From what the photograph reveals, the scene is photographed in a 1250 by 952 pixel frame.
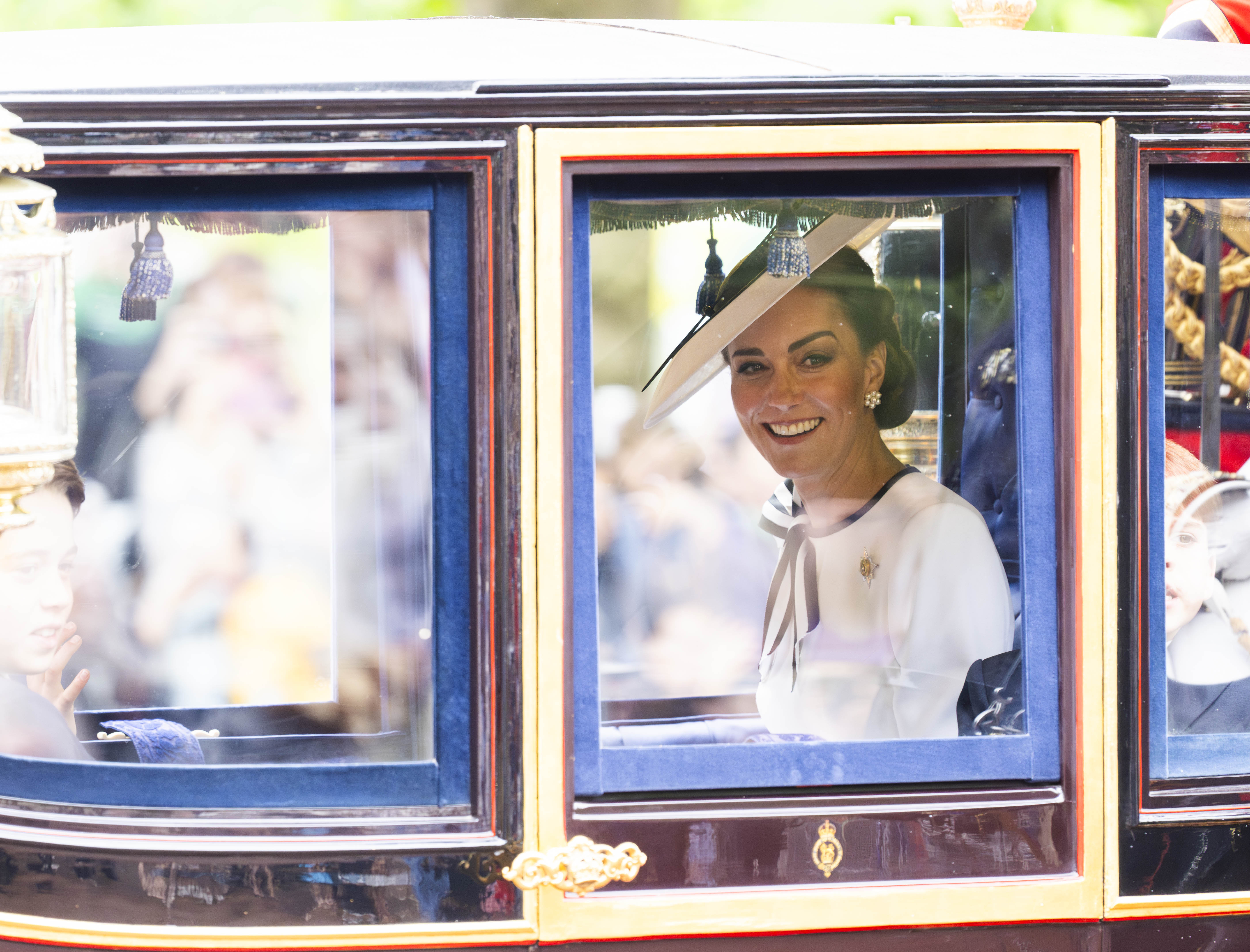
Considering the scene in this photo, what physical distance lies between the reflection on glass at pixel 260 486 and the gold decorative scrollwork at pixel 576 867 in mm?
248

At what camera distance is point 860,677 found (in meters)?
2.18

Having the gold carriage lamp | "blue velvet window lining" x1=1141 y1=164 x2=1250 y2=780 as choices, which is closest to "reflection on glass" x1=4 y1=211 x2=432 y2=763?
the gold carriage lamp

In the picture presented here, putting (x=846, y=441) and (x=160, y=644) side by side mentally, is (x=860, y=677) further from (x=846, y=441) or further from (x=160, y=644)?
(x=160, y=644)

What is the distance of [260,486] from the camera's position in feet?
6.42

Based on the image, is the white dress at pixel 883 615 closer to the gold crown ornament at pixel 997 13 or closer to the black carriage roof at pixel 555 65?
the black carriage roof at pixel 555 65

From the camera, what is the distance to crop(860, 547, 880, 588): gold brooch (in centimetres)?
222

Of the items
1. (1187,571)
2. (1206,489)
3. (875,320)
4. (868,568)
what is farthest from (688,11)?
(1187,571)

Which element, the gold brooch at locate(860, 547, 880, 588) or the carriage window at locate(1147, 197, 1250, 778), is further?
the gold brooch at locate(860, 547, 880, 588)

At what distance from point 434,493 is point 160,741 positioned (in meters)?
0.74

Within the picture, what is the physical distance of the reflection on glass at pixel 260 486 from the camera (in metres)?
1.84

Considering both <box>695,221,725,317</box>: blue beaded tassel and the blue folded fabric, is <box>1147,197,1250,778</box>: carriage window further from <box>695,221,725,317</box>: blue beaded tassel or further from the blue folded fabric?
the blue folded fabric

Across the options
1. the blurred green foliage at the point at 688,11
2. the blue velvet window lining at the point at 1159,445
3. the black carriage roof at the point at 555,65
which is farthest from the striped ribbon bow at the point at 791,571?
the blurred green foliage at the point at 688,11

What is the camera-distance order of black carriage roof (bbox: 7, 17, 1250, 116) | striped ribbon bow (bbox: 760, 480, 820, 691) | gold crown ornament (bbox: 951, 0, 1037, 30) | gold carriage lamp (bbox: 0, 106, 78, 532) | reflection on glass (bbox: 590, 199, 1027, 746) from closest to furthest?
gold carriage lamp (bbox: 0, 106, 78, 532)
black carriage roof (bbox: 7, 17, 1250, 116)
reflection on glass (bbox: 590, 199, 1027, 746)
striped ribbon bow (bbox: 760, 480, 820, 691)
gold crown ornament (bbox: 951, 0, 1037, 30)

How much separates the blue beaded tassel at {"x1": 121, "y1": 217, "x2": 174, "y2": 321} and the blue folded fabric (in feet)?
2.48
